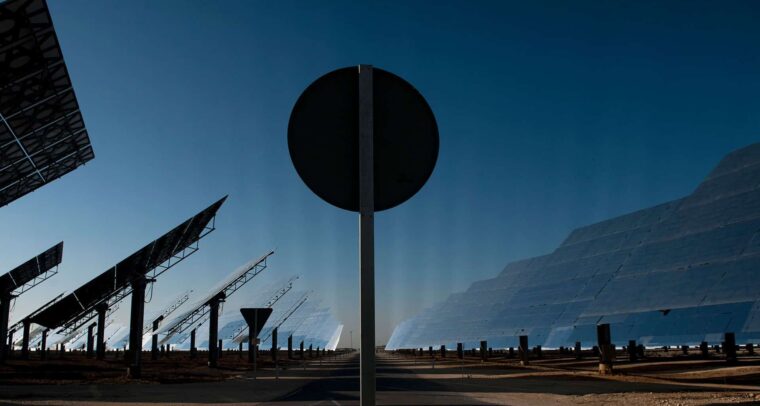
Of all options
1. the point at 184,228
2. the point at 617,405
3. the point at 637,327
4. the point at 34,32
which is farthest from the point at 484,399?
the point at 637,327

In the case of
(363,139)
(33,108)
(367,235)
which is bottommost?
(367,235)

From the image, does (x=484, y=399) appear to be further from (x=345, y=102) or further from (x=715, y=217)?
(x=715, y=217)

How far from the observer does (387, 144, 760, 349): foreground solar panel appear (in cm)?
3822

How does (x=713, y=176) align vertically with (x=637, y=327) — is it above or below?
above

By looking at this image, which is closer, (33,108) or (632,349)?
(33,108)

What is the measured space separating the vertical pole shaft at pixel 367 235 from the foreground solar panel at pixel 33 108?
73.3 ft

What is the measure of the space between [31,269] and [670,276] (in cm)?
5180

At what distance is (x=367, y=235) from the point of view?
4160mm

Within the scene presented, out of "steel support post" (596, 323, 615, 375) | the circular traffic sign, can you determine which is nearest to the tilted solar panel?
"steel support post" (596, 323, 615, 375)

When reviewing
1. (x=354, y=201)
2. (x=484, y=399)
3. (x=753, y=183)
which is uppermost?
(x=753, y=183)

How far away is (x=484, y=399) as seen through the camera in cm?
1867

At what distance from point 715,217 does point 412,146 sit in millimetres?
48061

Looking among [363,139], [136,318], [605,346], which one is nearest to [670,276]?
[605,346]

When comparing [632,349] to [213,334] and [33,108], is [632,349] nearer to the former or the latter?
[213,334]
